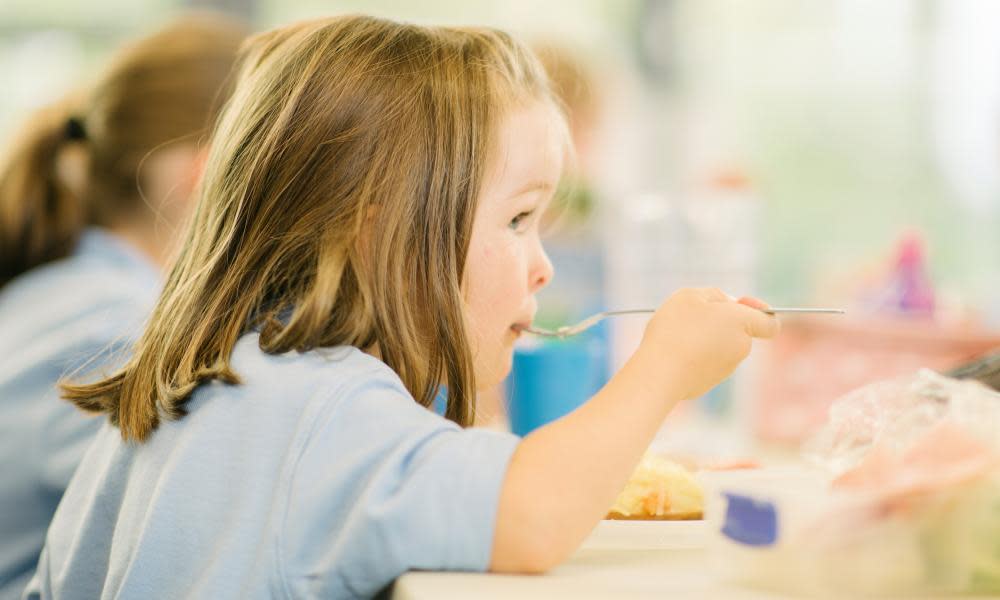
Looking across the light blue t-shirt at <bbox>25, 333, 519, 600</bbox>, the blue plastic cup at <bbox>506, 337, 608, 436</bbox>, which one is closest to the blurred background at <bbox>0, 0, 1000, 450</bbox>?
the blue plastic cup at <bbox>506, 337, 608, 436</bbox>

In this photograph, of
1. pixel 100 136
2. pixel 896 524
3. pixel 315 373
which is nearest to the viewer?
pixel 896 524

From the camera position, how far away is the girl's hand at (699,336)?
2.26ft

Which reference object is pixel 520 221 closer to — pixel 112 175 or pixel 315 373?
pixel 315 373

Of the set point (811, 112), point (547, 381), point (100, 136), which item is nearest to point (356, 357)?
point (547, 381)

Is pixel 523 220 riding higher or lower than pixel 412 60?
lower

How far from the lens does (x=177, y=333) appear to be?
2.47ft

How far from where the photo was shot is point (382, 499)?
0.59 metres

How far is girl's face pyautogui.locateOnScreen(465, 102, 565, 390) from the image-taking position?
0.81 m

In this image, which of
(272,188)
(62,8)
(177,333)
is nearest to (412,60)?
(272,188)

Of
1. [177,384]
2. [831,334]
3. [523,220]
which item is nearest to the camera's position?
[177,384]

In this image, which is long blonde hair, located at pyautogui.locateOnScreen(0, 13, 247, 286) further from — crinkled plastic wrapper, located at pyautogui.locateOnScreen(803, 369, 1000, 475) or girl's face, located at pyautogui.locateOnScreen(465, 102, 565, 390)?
crinkled plastic wrapper, located at pyautogui.locateOnScreen(803, 369, 1000, 475)

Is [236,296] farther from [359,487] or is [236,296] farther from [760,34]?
[760,34]

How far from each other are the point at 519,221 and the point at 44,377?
64cm

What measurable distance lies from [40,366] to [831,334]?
1028 millimetres
